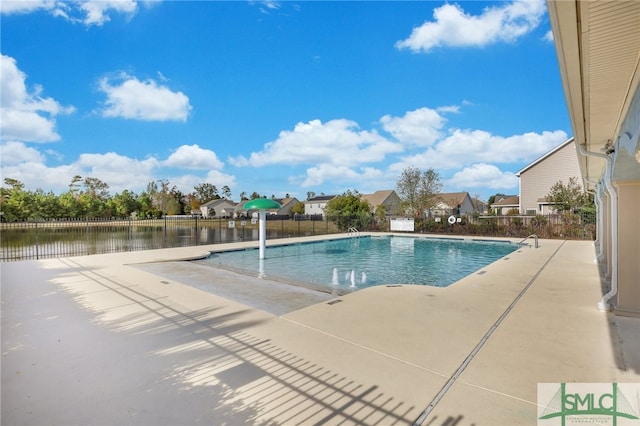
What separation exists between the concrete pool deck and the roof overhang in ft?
7.42

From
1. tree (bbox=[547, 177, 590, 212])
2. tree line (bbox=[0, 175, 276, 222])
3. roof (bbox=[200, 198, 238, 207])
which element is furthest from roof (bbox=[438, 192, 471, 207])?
roof (bbox=[200, 198, 238, 207])

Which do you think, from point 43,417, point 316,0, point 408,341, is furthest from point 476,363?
point 316,0

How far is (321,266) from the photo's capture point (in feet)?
34.7

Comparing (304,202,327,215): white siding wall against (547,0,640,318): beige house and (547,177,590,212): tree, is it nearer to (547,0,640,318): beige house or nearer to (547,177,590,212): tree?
(547,177,590,212): tree

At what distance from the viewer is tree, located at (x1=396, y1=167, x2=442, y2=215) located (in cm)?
3094

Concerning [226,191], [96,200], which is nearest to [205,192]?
[226,191]

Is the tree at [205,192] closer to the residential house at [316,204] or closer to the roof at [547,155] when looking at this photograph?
the residential house at [316,204]

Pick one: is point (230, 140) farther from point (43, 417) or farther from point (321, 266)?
point (43, 417)

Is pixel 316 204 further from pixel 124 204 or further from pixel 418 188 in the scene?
pixel 124 204

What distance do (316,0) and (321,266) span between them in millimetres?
10423

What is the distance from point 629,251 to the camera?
4.49 metres

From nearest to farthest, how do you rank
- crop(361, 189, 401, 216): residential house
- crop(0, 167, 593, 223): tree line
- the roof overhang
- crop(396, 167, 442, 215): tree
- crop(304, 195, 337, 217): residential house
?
the roof overhang → crop(0, 167, 593, 223): tree line → crop(396, 167, 442, 215): tree → crop(361, 189, 401, 216): residential house → crop(304, 195, 337, 217): residential house

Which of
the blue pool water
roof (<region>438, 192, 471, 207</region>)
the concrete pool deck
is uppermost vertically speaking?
roof (<region>438, 192, 471, 207</region>)

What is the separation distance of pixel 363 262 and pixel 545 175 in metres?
22.6
